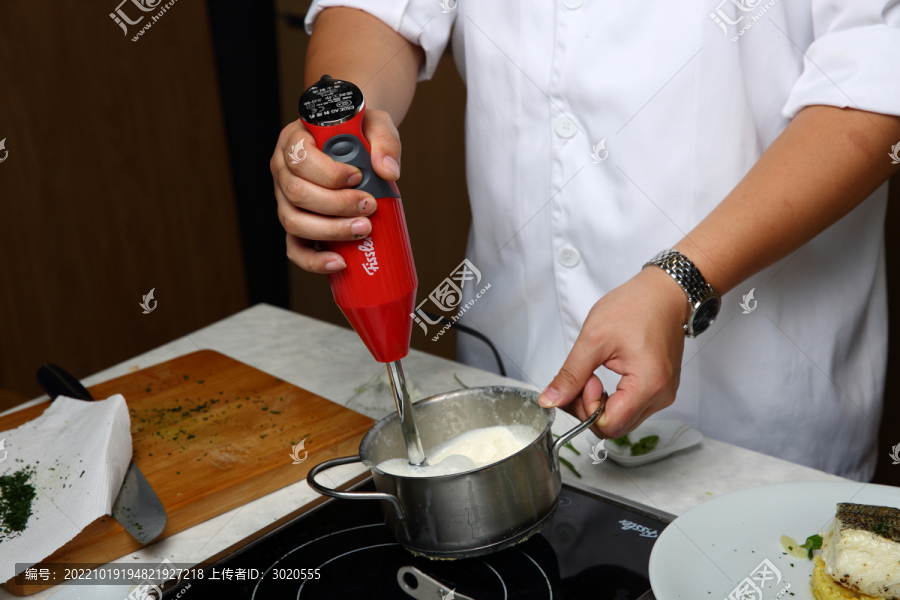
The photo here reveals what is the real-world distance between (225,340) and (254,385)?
237mm

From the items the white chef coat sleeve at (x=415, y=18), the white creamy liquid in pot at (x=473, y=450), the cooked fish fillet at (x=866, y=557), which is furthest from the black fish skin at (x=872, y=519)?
the white chef coat sleeve at (x=415, y=18)

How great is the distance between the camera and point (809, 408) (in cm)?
96

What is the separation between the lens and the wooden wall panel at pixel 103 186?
7.76ft

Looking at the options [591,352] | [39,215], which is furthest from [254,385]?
[39,215]

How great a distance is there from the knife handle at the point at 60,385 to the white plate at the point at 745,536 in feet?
2.47

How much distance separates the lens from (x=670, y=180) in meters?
0.91

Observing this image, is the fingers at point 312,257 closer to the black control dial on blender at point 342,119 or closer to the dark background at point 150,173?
the black control dial on blender at point 342,119

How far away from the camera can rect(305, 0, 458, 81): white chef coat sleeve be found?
3.31ft

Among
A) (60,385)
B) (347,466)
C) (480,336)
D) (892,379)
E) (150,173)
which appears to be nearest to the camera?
(347,466)

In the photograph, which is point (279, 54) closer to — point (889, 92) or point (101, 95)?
point (101, 95)

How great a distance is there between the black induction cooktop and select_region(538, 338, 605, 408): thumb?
12cm

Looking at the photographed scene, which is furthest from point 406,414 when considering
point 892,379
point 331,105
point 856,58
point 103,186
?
point 103,186

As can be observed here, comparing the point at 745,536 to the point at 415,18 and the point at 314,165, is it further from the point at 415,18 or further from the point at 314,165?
the point at 415,18

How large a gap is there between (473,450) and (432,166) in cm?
179
